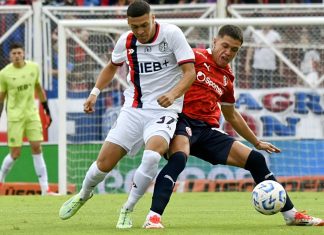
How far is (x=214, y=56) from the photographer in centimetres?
1076

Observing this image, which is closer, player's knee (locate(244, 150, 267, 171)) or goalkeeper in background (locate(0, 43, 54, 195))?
player's knee (locate(244, 150, 267, 171))

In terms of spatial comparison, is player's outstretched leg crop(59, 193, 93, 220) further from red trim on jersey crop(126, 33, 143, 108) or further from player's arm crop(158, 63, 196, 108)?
player's arm crop(158, 63, 196, 108)

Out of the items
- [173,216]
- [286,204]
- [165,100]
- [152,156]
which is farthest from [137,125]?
[173,216]

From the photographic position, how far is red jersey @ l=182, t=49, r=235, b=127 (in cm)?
1069

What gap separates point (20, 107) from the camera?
61.2ft

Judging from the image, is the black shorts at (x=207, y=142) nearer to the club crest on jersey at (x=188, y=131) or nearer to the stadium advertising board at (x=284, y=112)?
the club crest on jersey at (x=188, y=131)

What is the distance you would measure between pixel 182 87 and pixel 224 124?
920 centimetres

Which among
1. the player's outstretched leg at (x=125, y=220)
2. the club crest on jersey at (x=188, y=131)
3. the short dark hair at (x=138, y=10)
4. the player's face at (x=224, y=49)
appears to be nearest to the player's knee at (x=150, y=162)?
the player's outstretched leg at (x=125, y=220)

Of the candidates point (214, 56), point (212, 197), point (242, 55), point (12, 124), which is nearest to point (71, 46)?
point (12, 124)

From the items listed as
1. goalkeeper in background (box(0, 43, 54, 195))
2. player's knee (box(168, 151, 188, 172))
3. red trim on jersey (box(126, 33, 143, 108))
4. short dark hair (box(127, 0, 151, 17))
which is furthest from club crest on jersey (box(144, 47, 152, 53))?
goalkeeper in background (box(0, 43, 54, 195))

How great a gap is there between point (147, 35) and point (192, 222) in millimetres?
2175

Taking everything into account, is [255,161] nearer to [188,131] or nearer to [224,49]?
[188,131]

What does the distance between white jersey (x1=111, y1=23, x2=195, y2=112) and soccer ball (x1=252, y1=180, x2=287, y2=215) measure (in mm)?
1163

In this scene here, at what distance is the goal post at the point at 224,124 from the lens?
59.8ft
